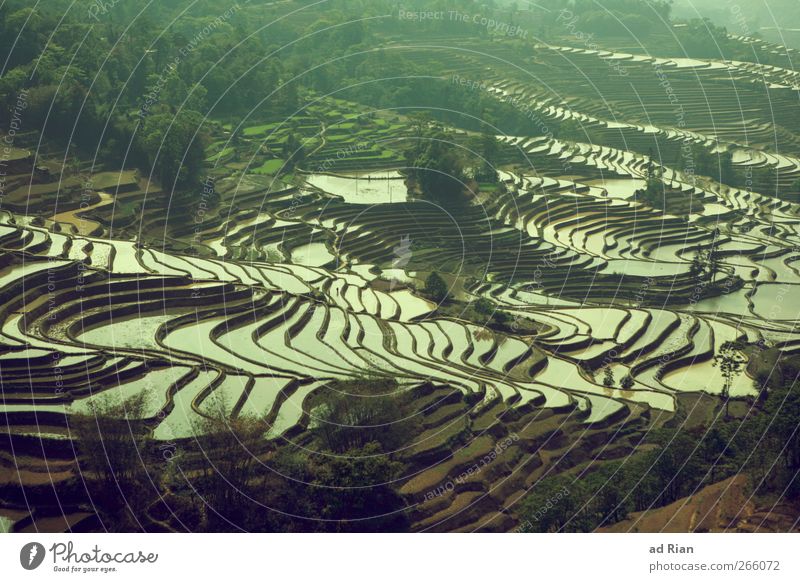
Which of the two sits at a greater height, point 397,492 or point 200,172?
point 200,172

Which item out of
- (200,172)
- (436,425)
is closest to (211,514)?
(436,425)

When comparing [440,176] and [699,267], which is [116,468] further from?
[440,176]

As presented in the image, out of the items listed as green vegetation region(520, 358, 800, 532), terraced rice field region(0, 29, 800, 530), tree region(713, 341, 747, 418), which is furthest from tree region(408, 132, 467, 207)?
green vegetation region(520, 358, 800, 532)

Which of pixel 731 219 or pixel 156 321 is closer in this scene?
pixel 156 321

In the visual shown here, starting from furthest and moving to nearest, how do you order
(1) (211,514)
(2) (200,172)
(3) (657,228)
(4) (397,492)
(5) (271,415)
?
(3) (657,228) < (2) (200,172) < (5) (271,415) < (4) (397,492) < (1) (211,514)

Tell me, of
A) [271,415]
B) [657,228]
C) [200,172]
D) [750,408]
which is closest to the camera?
[271,415]

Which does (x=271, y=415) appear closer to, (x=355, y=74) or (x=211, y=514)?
(x=211, y=514)

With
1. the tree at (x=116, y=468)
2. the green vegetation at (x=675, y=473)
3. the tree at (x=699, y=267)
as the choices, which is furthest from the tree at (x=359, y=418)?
the tree at (x=699, y=267)

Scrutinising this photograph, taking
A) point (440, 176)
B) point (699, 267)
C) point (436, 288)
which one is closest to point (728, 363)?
point (436, 288)
